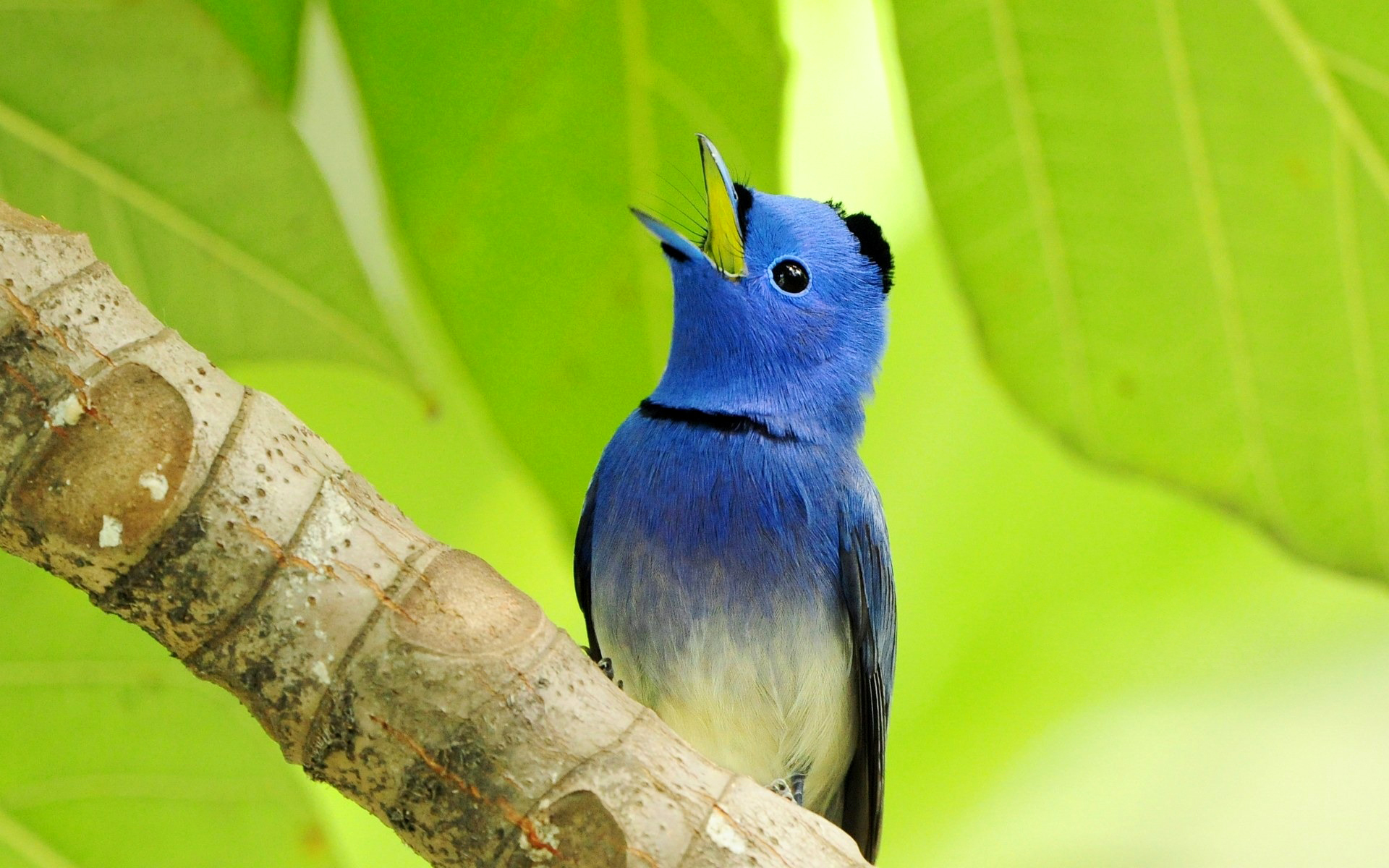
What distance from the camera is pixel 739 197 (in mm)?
2674

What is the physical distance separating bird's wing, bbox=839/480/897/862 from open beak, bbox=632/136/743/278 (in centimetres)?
56

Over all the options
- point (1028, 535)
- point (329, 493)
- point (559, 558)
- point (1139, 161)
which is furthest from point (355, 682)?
point (1028, 535)

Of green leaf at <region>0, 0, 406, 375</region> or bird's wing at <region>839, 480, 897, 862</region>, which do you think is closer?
green leaf at <region>0, 0, 406, 375</region>

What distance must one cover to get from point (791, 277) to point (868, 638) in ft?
2.57

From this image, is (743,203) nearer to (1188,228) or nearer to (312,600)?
(1188,228)

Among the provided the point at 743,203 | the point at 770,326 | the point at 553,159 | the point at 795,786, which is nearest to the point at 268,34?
the point at 553,159

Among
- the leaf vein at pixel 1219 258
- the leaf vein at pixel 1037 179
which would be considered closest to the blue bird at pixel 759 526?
the leaf vein at pixel 1037 179

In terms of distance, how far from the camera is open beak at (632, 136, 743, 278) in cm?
199

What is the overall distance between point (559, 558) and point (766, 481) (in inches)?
26.9

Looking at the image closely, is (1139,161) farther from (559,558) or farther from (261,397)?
(559,558)

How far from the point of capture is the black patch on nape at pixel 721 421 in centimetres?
265

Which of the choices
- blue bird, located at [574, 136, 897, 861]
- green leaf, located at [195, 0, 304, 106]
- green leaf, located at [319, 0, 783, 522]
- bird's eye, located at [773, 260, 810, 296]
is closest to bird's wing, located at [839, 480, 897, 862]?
blue bird, located at [574, 136, 897, 861]

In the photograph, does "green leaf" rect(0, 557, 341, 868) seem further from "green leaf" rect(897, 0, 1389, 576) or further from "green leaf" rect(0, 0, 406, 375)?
"green leaf" rect(897, 0, 1389, 576)

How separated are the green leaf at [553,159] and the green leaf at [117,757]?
0.60 m
